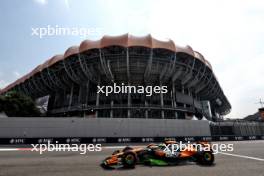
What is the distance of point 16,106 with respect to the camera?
3847 cm

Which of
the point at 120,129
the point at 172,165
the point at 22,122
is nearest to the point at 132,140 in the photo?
the point at 120,129

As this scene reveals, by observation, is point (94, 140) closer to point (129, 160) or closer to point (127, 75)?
point (129, 160)

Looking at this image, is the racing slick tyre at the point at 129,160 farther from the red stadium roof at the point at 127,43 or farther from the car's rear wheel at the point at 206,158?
the red stadium roof at the point at 127,43

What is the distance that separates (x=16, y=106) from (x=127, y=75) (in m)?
25.5

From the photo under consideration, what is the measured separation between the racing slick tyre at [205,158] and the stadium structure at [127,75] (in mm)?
30909

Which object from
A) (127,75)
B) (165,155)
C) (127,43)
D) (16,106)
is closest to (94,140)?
(165,155)

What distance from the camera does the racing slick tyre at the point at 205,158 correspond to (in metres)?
7.94

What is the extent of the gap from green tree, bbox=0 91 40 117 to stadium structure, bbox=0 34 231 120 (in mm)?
8764

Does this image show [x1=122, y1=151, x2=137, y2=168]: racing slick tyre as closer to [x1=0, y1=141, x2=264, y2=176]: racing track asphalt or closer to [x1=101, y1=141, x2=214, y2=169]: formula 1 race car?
[x1=101, y1=141, x2=214, y2=169]: formula 1 race car

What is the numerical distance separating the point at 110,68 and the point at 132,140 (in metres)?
20.6

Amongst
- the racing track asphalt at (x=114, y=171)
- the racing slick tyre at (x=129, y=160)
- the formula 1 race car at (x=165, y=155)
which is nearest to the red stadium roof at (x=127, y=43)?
Result: the formula 1 race car at (x=165, y=155)

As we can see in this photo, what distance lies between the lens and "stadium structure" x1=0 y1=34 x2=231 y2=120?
38.6 metres

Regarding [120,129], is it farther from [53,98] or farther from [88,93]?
[53,98]

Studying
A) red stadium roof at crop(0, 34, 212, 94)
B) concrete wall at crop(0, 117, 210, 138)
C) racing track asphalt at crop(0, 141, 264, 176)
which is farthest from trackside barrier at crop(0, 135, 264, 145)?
red stadium roof at crop(0, 34, 212, 94)
